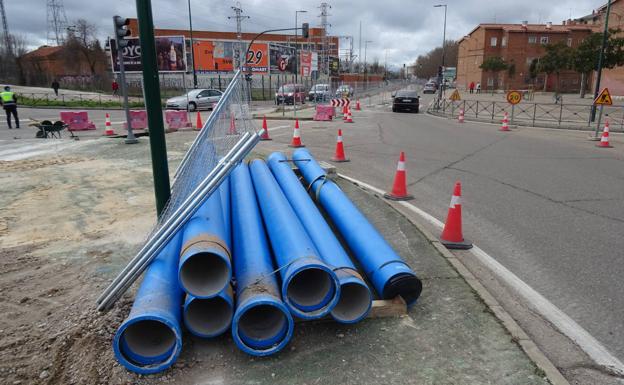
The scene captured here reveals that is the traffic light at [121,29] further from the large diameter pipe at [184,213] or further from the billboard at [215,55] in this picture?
the billboard at [215,55]

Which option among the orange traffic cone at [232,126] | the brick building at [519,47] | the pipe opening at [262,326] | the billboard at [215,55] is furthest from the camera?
the brick building at [519,47]

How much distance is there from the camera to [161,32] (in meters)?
90.2

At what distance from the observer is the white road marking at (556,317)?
3.40 metres

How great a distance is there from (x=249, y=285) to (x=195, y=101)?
29.0 metres

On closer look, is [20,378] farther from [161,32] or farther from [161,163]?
[161,32]

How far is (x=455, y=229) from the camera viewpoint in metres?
5.74

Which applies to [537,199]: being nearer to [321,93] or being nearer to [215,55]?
[321,93]

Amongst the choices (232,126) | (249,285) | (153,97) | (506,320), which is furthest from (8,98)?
(506,320)

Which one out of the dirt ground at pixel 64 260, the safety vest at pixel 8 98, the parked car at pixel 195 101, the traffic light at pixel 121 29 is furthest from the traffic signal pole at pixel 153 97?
the parked car at pixel 195 101

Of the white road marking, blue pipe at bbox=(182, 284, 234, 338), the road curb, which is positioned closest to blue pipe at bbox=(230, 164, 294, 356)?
blue pipe at bbox=(182, 284, 234, 338)

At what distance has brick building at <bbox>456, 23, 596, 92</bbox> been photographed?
72750mm

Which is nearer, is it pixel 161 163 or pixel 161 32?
pixel 161 163

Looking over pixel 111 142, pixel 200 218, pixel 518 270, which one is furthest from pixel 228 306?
pixel 111 142

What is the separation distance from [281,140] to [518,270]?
11.6 meters
